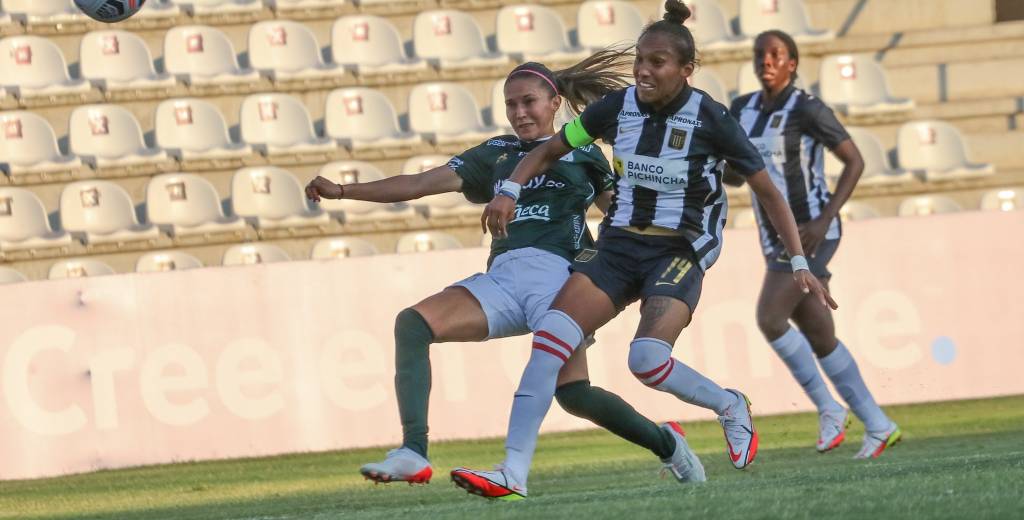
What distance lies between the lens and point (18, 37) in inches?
552

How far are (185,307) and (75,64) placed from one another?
5.34 m

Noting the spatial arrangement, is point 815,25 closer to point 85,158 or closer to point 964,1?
point 964,1

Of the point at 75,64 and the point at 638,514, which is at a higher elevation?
the point at 75,64

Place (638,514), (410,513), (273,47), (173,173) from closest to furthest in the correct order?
(638,514), (410,513), (173,173), (273,47)

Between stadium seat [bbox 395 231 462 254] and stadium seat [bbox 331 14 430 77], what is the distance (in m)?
2.12

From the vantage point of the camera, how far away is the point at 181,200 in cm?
1309

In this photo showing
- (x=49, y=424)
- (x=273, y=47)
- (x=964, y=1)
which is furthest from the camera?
(x=964, y=1)

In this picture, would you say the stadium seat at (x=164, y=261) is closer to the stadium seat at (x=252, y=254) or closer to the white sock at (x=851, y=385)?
the stadium seat at (x=252, y=254)

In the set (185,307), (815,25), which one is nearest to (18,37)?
(185,307)

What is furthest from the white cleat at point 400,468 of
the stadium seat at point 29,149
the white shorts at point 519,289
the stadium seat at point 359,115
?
the stadium seat at point 29,149

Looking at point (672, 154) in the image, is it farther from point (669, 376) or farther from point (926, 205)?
point (926, 205)

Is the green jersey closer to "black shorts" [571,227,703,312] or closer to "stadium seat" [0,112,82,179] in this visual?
"black shorts" [571,227,703,312]

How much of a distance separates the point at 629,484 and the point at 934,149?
28.6 ft

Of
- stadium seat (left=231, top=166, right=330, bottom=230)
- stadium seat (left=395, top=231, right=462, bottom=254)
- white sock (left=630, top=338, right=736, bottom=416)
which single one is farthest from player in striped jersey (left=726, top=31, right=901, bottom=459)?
stadium seat (left=231, top=166, right=330, bottom=230)
